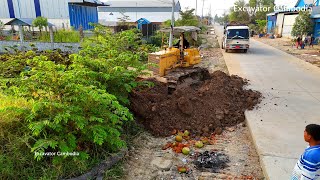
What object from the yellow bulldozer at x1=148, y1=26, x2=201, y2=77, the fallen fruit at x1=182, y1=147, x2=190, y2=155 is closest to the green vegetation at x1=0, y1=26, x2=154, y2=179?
the fallen fruit at x1=182, y1=147, x2=190, y2=155

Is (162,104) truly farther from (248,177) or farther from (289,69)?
(289,69)

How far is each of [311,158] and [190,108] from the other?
13.5ft

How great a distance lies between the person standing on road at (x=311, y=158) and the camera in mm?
2842

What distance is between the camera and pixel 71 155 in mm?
4043

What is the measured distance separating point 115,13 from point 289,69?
1720 inches

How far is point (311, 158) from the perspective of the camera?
2848 millimetres

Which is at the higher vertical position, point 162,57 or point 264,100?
point 162,57

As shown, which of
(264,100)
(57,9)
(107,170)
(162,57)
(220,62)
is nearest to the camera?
(107,170)

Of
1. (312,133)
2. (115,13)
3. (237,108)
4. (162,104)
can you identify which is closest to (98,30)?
(162,104)

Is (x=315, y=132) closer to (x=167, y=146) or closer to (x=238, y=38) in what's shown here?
(x=167, y=146)

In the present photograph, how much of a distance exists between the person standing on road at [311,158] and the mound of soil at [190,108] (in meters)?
3.25

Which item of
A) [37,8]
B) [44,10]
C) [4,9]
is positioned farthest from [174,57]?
Answer: [4,9]

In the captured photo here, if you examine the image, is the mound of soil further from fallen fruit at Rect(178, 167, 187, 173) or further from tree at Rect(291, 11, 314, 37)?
tree at Rect(291, 11, 314, 37)

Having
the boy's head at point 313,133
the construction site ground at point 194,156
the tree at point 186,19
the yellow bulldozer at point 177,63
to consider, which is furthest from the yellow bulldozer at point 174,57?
the tree at point 186,19
